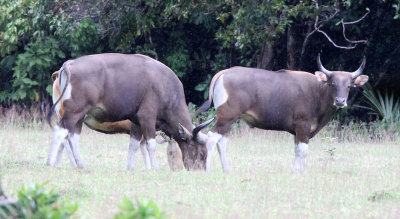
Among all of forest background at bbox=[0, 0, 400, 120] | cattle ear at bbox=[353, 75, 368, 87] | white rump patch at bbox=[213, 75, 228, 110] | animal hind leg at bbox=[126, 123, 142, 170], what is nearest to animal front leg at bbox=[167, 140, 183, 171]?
animal hind leg at bbox=[126, 123, 142, 170]

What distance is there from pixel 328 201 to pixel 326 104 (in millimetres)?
3898

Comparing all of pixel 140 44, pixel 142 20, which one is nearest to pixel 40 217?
pixel 142 20

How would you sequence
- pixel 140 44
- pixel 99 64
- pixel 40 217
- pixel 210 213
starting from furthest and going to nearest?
1. pixel 140 44
2. pixel 99 64
3. pixel 210 213
4. pixel 40 217

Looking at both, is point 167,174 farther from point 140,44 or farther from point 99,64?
point 140,44

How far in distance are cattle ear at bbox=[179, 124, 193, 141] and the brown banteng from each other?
580 mm

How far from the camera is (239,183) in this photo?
9.71m

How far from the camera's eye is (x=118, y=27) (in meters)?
18.7

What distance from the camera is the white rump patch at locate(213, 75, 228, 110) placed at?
465 inches

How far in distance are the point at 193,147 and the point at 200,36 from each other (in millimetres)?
8689

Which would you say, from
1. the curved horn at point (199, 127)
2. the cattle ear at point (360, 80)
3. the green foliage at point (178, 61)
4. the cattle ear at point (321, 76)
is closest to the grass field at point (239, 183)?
the curved horn at point (199, 127)

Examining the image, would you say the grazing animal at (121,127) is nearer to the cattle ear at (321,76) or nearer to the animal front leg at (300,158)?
the animal front leg at (300,158)

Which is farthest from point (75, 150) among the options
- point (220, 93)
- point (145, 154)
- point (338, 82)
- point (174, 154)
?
point (338, 82)

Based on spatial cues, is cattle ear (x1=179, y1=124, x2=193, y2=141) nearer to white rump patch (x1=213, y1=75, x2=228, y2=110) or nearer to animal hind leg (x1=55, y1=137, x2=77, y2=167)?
white rump patch (x1=213, y1=75, x2=228, y2=110)

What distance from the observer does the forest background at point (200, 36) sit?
1722 cm
